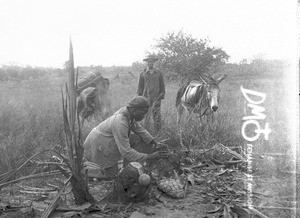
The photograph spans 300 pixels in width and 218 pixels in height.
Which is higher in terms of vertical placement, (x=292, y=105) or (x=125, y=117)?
(x=292, y=105)

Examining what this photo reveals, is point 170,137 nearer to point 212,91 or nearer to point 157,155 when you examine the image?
point 212,91

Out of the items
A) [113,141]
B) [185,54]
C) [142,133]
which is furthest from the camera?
[185,54]

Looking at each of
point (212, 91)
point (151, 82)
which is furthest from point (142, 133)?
point (151, 82)

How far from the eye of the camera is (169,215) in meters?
3.36

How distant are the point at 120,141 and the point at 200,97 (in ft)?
10.5

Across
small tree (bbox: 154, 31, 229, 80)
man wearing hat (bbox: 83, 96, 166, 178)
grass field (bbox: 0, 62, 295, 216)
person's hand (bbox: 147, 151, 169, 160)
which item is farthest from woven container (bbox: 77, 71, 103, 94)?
small tree (bbox: 154, 31, 229, 80)

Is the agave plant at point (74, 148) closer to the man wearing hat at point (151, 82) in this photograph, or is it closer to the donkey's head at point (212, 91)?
the donkey's head at point (212, 91)

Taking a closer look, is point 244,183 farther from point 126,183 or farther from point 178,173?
point 126,183

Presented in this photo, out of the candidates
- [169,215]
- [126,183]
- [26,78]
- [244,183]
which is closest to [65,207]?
[126,183]

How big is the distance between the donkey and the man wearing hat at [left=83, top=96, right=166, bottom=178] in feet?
4.31

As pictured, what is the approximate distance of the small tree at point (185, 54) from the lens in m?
10.9

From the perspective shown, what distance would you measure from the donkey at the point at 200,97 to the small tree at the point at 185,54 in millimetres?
2949

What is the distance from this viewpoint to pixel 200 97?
6.80 meters

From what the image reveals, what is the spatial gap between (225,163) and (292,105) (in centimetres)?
204
